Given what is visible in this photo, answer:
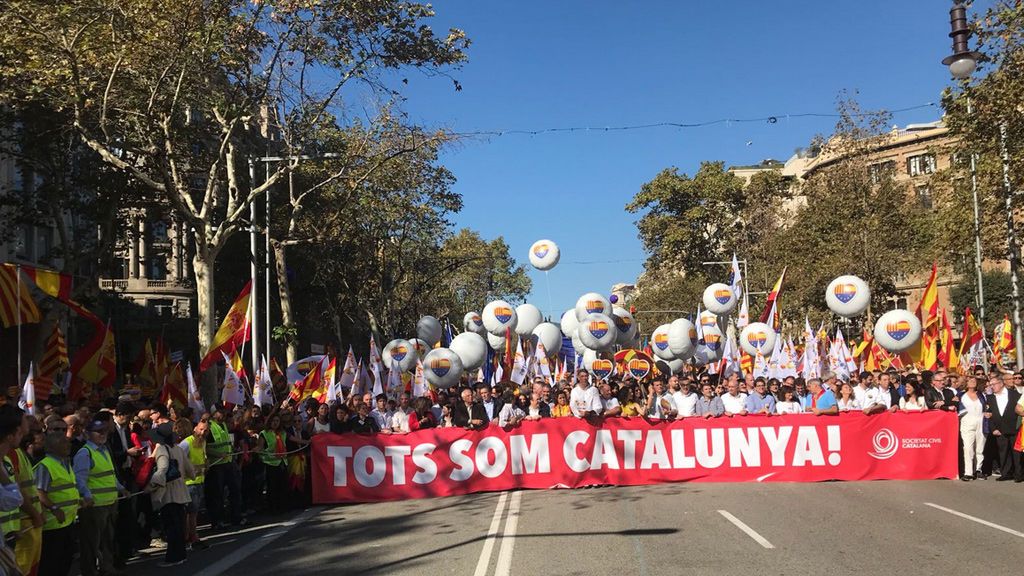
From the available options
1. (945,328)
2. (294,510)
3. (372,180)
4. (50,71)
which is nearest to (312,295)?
(372,180)

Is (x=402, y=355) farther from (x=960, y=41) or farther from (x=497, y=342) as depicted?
(x=960, y=41)

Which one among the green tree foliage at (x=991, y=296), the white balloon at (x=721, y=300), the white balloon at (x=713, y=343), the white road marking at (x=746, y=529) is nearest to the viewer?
the white road marking at (x=746, y=529)

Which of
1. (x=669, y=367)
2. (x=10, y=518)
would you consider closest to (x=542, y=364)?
(x=669, y=367)

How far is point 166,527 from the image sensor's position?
949 cm

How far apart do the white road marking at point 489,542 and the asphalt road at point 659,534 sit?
0.02 m

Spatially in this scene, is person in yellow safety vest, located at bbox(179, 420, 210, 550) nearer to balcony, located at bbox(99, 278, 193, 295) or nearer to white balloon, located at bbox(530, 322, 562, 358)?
white balloon, located at bbox(530, 322, 562, 358)

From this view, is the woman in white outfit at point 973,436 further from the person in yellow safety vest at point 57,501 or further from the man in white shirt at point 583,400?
the person in yellow safety vest at point 57,501

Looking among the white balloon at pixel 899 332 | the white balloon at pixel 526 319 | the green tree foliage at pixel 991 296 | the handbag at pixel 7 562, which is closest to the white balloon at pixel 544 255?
the white balloon at pixel 526 319

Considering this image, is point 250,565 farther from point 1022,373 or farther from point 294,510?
point 1022,373

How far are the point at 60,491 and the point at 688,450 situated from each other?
875 cm

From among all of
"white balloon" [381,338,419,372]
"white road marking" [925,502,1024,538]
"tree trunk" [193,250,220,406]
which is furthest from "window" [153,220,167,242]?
"white road marking" [925,502,1024,538]

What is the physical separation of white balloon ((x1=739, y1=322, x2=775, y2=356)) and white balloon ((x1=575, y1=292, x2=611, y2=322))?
12.8 feet

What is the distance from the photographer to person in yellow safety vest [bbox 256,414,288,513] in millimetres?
12750

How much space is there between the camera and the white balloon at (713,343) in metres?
29.8
